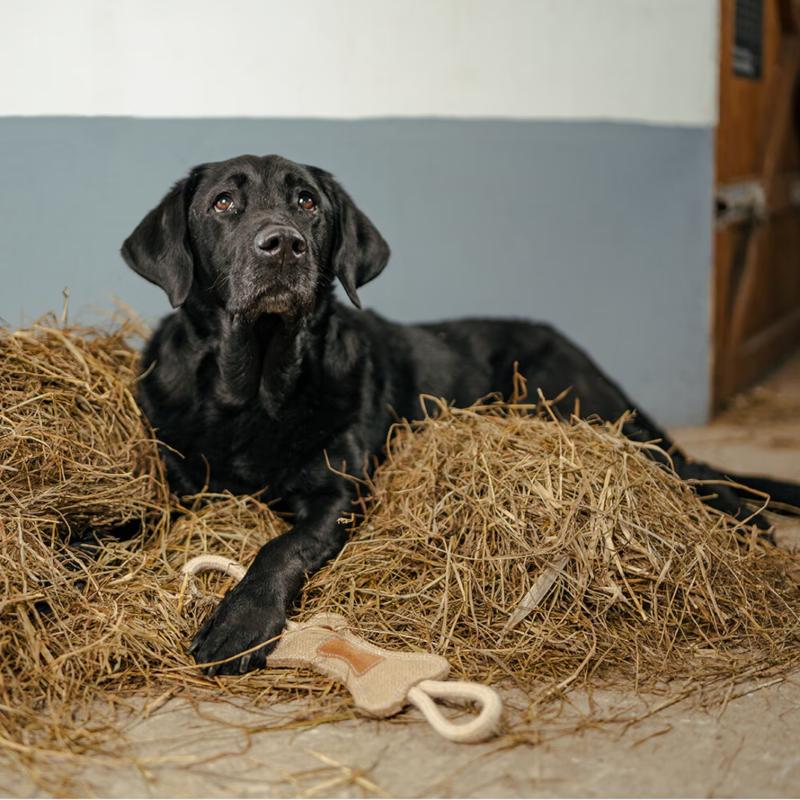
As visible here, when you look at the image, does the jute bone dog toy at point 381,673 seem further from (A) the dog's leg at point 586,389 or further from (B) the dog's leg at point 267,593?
(A) the dog's leg at point 586,389

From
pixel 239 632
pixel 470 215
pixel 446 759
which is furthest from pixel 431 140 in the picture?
pixel 446 759

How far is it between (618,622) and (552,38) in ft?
8.84

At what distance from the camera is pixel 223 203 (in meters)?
2.76

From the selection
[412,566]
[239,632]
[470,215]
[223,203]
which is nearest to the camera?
[239,632]

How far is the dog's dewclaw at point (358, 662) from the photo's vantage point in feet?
6.64

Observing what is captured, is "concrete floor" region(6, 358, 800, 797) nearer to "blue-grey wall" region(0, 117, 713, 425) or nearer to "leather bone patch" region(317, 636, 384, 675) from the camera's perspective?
"leather bone patch" region(317, 636, 384, 675)

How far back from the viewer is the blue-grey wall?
128 inches

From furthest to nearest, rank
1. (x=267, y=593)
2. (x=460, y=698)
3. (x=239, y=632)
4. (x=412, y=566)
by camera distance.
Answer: (x=412, y=566), (x=267, y=593), (x=239, y=632), (x=460, y=698)

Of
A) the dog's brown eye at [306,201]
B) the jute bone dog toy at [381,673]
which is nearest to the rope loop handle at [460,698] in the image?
the jute bone dog toy at [381,673]

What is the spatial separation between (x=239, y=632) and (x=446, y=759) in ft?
2.03

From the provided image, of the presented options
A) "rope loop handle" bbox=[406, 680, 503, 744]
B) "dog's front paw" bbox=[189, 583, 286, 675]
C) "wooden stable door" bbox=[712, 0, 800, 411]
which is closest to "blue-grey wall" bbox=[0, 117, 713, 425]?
"wooden stable door" bbox=[712, 0, 800, 411]

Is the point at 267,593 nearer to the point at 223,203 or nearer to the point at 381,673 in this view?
the point at 381,673

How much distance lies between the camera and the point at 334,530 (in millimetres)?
2711

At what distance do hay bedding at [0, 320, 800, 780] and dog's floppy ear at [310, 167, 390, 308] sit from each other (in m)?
0.49
